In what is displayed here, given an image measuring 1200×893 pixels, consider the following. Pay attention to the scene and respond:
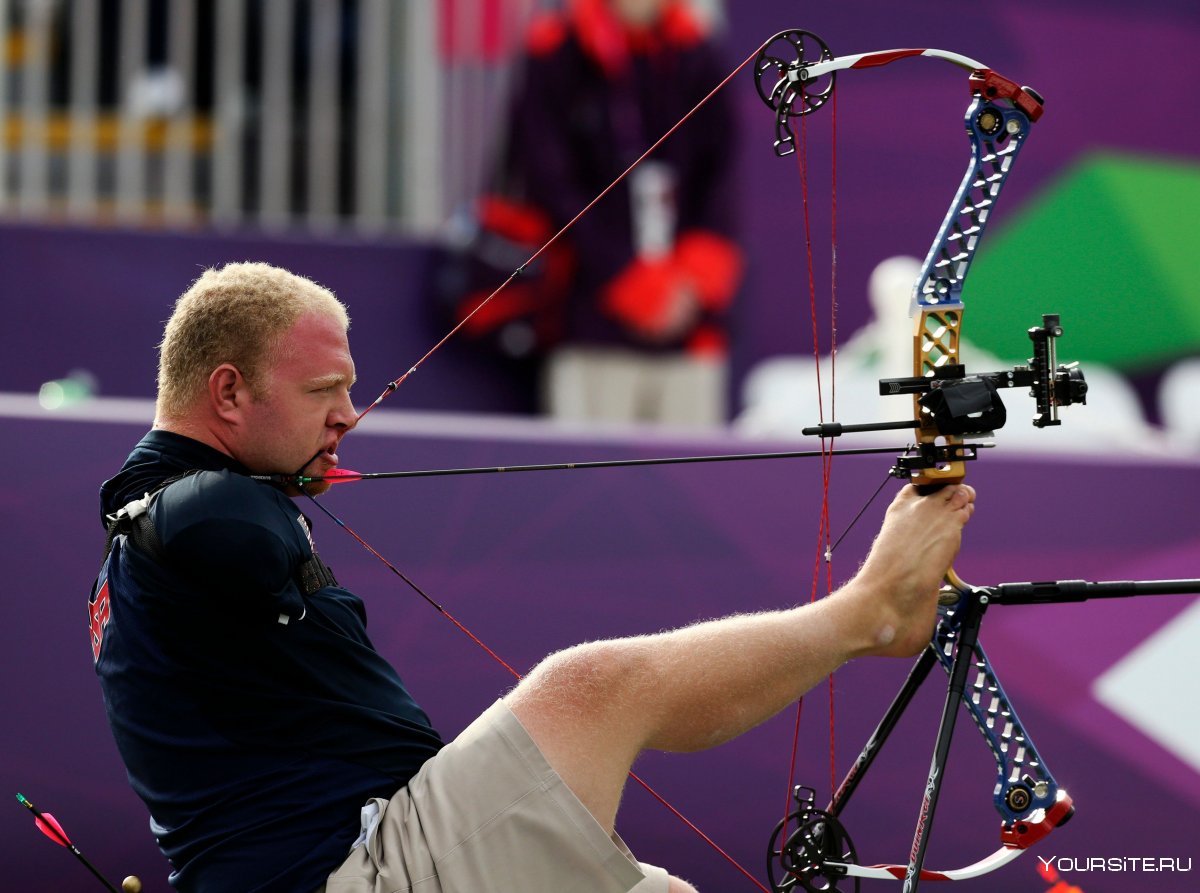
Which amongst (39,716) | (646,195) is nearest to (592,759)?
Result: (39,716)

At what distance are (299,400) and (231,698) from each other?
373 millimetres

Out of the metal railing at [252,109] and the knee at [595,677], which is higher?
the metal railing at [252,109]

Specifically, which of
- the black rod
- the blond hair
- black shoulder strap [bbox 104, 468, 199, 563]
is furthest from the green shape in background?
black shoulder strap [bbox 104, 468, 199, 563]

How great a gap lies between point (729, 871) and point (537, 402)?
211 cm

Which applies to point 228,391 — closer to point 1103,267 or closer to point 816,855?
point 816,855

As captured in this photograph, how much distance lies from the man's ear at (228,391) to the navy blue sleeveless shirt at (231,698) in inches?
2.1

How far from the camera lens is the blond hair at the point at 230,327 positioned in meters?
2.06

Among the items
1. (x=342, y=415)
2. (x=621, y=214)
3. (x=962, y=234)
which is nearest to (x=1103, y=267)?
(x=621, y=214)

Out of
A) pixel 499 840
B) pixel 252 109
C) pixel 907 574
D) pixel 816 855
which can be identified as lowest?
pixel 816 855

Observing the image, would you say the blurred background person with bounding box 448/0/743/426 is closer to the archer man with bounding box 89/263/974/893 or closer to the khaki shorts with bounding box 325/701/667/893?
the archer man with bounding box 89/263/974/893

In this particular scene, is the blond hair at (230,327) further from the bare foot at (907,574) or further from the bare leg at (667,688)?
the bare foot at (907,574)

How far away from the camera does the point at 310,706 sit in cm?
200

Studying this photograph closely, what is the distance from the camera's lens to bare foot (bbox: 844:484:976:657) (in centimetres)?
207

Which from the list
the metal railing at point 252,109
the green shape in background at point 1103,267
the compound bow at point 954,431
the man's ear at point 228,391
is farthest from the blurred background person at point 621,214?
the man's ear at point 228,391
